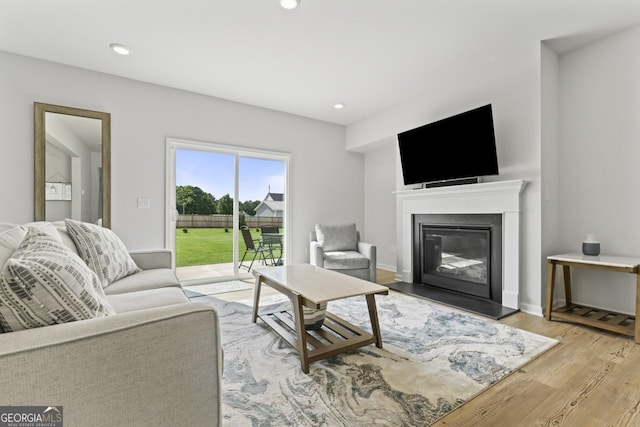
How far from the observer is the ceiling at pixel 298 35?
2.25 metres

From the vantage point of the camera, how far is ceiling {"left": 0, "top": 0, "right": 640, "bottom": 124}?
225 centimetres

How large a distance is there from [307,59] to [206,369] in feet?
9.67

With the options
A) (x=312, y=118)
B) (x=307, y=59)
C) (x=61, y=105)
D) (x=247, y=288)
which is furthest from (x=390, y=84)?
(x=61, y=105)

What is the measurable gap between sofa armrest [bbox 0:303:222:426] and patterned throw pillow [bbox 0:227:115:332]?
7cm

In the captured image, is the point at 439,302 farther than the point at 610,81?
Yes

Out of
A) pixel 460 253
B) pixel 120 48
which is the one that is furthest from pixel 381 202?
pixel 120 48

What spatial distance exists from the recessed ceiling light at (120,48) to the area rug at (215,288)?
2.63 meters

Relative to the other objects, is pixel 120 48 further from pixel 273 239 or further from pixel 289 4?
pixel 273 239

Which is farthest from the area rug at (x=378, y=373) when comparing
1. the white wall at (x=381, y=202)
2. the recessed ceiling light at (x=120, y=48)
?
the recessed ceiling light at (x=120, y=48)

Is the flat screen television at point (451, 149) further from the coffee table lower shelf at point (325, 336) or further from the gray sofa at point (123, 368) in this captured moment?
the gray sofa at point (123, 368)

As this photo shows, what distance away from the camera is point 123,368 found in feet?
2.63

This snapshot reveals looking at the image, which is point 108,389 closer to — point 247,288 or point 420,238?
point 247,288

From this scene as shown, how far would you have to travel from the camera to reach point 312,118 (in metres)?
4.81

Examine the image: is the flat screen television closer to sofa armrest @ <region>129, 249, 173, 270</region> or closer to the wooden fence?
the wooden fence
